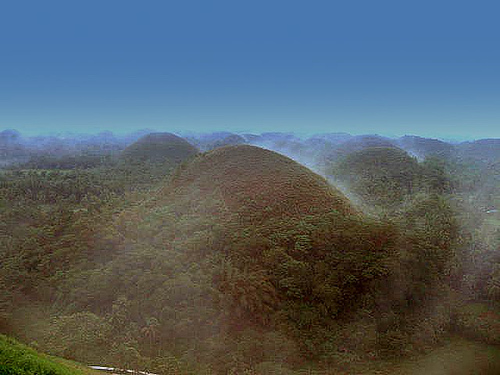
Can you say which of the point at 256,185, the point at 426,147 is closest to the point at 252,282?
the point at 256,185

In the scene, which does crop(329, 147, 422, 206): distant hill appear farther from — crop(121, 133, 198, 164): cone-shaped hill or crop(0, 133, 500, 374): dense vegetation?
crop(121, 133, 198, 164): cone-shaped hill

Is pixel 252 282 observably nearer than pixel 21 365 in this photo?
No

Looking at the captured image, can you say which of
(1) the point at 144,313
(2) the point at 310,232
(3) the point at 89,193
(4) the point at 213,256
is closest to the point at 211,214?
(4) the point at 213,256

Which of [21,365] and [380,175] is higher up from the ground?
[380,175]

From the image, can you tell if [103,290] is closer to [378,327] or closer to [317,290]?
[317,290]

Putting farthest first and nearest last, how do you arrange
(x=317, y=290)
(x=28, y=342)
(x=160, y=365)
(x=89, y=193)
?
1. (x=89, y=193)
2. (x=317, y=290)
3. (x=28, y=342)
4. (x=160, y=365)

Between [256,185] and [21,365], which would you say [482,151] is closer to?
[256,185]

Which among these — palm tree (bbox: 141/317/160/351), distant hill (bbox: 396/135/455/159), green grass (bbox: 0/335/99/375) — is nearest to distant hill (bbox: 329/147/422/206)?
palm tree (bbox: 141/317/160/351)
